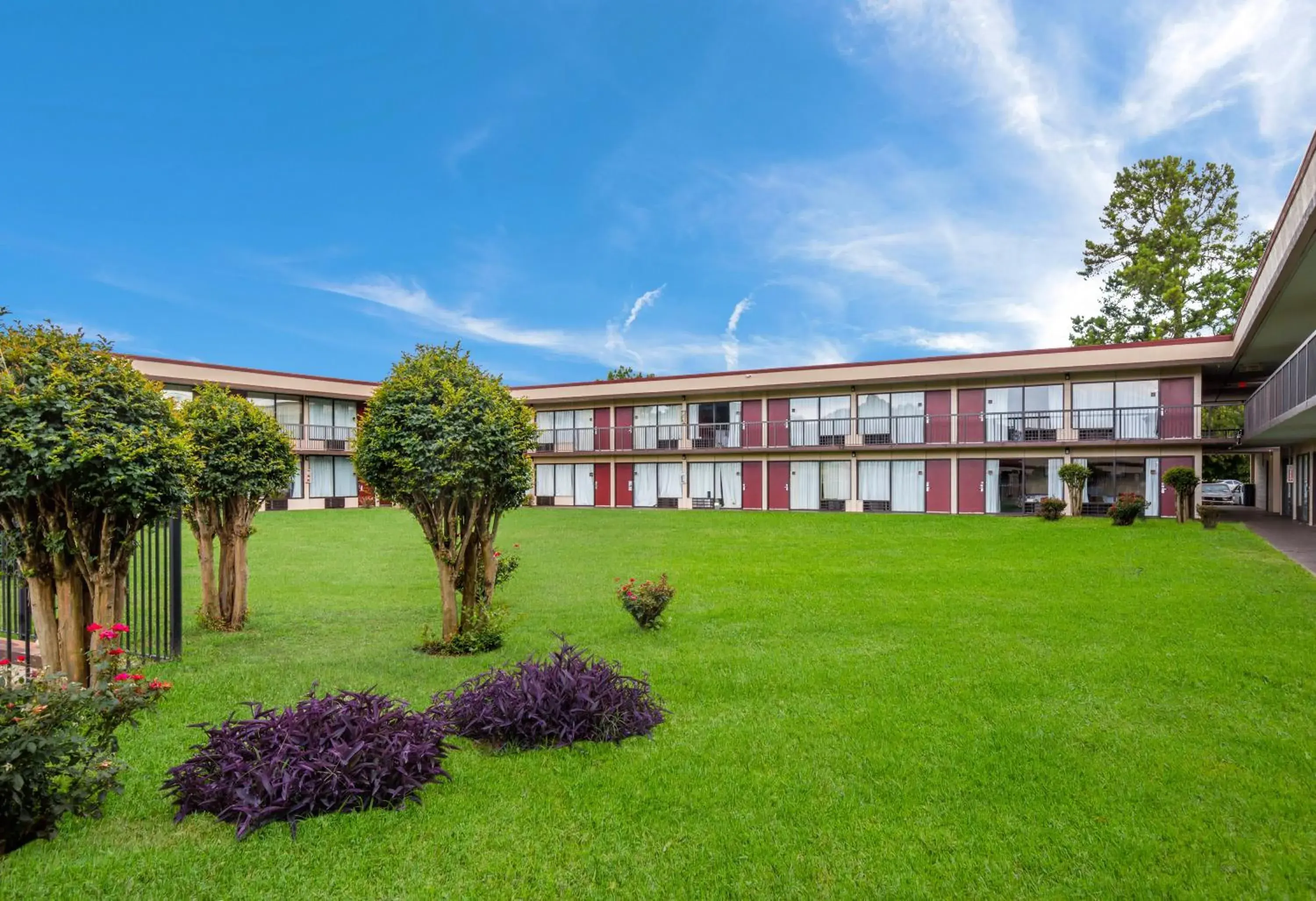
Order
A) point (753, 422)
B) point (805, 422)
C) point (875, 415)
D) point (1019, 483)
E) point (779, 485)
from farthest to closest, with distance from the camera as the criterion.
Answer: point (753, 422) < point (779, 485) < point (805, 422) < point (875, 415) < point (1019, 483)

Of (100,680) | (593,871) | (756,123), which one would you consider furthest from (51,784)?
(756,123)

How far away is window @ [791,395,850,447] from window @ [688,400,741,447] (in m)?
2.87

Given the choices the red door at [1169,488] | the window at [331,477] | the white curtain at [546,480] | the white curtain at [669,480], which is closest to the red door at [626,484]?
the white curtain at [669,480]

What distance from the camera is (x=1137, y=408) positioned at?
26.6 meters

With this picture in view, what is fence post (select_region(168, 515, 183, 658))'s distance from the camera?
753 cm

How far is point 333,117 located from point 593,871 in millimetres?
24357

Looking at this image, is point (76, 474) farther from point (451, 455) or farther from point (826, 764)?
point (826, 764)

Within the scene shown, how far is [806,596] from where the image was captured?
1094cm

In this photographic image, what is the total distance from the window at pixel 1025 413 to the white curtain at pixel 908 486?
3133 millimetres

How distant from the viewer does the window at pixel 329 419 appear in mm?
37625

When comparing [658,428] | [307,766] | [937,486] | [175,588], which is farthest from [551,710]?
[658,428]

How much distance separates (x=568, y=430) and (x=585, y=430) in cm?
94

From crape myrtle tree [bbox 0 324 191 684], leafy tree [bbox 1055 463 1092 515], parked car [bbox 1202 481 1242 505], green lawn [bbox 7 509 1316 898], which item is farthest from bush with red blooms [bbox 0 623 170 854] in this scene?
parked car [bbox 1202 481 1242 505]

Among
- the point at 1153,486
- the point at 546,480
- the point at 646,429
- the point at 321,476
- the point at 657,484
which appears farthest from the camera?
the point at 546,480
